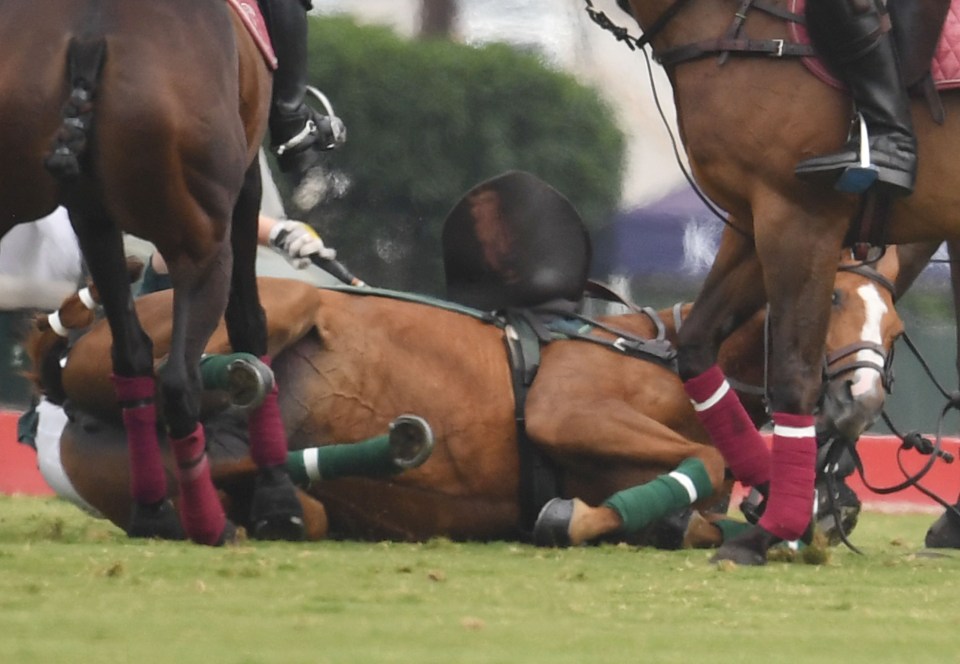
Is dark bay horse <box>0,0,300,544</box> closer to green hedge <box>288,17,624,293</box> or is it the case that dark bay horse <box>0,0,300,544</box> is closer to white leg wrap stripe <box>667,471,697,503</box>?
white leg wrap stripe <box>667,471,697,503</box>

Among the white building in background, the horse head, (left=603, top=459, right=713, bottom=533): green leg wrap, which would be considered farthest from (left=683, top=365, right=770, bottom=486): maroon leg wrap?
the white building in background

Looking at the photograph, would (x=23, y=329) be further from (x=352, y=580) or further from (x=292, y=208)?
(x=352, y=580)

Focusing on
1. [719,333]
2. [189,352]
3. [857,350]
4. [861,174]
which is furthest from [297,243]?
[861,174]

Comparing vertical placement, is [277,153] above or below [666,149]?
above

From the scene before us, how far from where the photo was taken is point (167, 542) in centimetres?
721

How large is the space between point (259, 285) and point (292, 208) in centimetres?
453

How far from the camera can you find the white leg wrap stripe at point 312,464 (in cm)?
779

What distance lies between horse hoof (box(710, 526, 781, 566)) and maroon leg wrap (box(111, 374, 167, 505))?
194 centimetres

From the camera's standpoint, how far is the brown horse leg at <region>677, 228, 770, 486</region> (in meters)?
7.63

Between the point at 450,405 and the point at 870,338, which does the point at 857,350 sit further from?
the point at 450,405

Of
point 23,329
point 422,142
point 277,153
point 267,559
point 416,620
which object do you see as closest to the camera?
point 416,620

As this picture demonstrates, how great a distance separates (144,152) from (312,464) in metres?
1.91

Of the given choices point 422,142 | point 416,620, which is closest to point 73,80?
point 416,620

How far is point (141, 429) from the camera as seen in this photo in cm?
707
